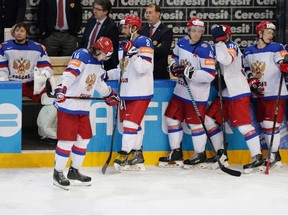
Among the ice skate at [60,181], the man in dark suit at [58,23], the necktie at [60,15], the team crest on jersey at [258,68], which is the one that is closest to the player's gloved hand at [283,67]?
the team crest on jersey at [258,68]

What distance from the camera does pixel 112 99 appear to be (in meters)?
6.58

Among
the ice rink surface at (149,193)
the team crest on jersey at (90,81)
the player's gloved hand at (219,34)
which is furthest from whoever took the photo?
the player's gloved hand at (219,34)

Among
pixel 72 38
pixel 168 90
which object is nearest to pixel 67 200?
pixel 168 90

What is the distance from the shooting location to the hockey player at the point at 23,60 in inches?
293

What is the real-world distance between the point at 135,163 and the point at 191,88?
80 centimetres

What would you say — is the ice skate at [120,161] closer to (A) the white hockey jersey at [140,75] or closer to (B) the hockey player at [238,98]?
(A) the white hockey jersey at [140,75]

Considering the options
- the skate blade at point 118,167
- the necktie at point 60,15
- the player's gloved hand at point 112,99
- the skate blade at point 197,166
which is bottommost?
the skate blade at point 197,166

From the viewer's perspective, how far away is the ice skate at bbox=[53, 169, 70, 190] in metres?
6.26

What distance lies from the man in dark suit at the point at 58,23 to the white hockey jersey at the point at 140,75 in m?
1.31

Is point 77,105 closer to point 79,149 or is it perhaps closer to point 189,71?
point 79,149

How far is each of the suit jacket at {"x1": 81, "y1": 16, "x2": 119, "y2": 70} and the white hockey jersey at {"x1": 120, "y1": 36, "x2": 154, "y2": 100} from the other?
0.73 metres

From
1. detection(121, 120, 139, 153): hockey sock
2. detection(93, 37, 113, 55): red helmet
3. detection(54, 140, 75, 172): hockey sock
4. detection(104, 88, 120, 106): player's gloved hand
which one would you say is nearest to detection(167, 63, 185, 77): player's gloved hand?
detection(121, 120, 139, 153): hockey sock

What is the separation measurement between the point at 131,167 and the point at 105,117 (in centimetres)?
51

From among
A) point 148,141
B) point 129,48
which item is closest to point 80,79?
point 129,48
